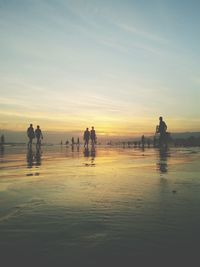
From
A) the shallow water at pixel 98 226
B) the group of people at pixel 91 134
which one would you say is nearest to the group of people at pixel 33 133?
the group of people at pixel 91 134

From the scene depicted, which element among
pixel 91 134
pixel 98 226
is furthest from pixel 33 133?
pixel 98 226

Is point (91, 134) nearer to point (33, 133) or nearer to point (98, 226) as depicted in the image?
point (33, 133)

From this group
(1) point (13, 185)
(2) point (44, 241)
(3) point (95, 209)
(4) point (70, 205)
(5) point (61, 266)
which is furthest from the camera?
(1) point (13, 185)

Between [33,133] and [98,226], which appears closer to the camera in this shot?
[98,226]

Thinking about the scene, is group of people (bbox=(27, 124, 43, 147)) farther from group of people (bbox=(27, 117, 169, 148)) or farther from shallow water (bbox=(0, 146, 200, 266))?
shallow water (bbox=(0, 146, 200, 266))

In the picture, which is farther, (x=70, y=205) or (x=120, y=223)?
(x=70, y=205)

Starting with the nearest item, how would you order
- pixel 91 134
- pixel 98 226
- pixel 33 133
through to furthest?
pixel 98 226
pixel 33 133
pixel 91 134

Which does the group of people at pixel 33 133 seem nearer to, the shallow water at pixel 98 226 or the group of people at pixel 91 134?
the group of people at pixel 91 134

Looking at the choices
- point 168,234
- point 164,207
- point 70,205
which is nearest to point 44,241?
point 168,234

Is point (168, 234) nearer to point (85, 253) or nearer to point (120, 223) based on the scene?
point (120, 223)

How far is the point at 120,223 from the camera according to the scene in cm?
357

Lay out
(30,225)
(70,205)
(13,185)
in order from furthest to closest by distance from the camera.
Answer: (13,185)
(70,205)
(30,225)

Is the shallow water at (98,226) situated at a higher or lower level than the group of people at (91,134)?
lower

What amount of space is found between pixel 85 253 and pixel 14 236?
0.85 m
